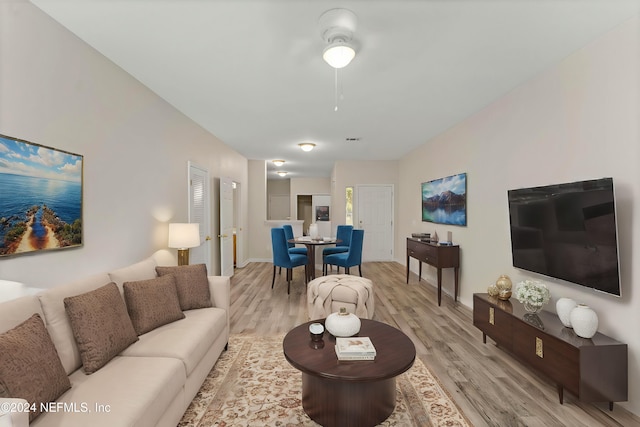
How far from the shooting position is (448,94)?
343 centimetres

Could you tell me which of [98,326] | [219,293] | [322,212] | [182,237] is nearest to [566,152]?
[219,293]

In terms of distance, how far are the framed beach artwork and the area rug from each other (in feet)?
4.89

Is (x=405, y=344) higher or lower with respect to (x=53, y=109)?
lower

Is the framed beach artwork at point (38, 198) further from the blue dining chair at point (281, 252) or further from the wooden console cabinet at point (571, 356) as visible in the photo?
the wooden console cabinet at point (571, 356)

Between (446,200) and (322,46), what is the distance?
3.40 m

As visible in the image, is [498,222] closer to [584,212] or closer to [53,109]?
[584,212]

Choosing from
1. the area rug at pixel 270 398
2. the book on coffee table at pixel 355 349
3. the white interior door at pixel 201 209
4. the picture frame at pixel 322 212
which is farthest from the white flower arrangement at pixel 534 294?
the picture frame at pixel 322 212

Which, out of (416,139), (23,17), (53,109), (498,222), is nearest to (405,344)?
(498,222)

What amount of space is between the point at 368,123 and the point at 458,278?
8.66 feet

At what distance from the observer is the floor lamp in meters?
3.48

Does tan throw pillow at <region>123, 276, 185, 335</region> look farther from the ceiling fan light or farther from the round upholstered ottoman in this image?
the ceiling fan light

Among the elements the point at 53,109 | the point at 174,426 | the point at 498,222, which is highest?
the point at 53,109

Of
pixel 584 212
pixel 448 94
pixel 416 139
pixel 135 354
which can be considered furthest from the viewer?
pixel 416 139

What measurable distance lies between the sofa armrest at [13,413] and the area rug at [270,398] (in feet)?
3.57
